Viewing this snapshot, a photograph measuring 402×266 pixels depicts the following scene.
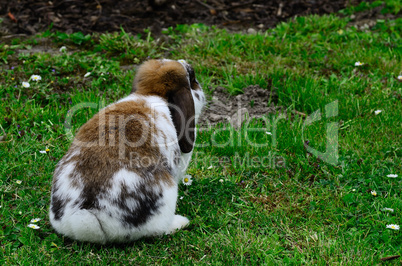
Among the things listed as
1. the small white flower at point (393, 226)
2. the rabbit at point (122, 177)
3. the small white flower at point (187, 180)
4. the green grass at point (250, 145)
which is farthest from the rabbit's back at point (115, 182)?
the small white flower at point (393, 226)

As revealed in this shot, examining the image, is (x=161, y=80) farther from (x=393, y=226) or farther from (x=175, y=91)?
(x=393, y=226)

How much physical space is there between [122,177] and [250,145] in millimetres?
1692

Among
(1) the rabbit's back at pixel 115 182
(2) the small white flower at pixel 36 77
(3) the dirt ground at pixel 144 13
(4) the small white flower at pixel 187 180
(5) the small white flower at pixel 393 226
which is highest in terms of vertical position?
(1) the rabbit's back at pixel 115 182

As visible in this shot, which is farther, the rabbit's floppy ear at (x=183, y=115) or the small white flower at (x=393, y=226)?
the rabbit's floppy ear at (x=183, y=115)

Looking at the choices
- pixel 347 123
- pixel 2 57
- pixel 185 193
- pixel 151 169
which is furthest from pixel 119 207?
pixel 2 57

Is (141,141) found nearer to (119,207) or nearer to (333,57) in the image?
(119,207)

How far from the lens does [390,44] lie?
601 cm

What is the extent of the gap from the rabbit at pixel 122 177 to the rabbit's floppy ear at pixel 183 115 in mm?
12

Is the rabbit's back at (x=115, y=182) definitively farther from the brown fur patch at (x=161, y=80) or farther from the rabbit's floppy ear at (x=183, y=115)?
the brown fur patch at (x=161, y=80)

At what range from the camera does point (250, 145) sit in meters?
4.36

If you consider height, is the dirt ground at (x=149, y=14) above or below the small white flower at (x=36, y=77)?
above

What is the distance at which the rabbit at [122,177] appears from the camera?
2.92 meters

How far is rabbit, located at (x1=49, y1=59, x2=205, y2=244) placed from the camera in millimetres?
2924

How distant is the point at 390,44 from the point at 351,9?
3.49ft
